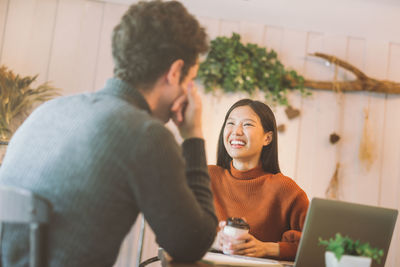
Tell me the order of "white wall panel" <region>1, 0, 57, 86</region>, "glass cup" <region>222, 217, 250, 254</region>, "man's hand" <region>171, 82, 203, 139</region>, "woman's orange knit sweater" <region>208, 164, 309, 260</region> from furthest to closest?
"white wall panel" <region>1, 0, 57, 86</region>
"woman's orange knit sweater" <region>208, 164, 309, 260</region>
"glass cup" <region>222, 217, 250, 254</region>
"man's hand" <region>171, 82, 203, 139</region>

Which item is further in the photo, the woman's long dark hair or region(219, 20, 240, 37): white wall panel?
region(219, 20, 240, 37): white wall panel

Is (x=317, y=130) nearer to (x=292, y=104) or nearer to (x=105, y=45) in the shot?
(x=292, y=104)

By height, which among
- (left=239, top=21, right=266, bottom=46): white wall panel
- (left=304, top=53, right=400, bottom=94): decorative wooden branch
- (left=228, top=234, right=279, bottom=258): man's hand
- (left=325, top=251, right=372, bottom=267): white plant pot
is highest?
(left=239, top=21, right=266, bottom=46): white wall panel

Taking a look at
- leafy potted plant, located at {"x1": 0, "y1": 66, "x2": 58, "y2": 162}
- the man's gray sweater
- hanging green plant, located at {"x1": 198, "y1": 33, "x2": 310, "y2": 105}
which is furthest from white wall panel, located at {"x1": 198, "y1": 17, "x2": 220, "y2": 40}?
the man's gray sweater

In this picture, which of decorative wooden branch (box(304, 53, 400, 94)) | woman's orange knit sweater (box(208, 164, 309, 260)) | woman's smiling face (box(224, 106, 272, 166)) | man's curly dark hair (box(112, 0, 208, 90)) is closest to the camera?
man's curly dark hair (box(112, 0, 208, 90))

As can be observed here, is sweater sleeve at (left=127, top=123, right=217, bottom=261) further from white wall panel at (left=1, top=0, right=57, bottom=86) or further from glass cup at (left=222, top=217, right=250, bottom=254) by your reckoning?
white wall panel at (left=1, top=0, right=57, bottom=86)

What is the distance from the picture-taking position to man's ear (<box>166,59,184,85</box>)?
3.59ft

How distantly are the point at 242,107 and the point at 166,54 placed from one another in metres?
1.07

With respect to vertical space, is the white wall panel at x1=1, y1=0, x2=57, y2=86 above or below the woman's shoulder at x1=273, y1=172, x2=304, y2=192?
above

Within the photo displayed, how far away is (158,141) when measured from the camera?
93 centimetres

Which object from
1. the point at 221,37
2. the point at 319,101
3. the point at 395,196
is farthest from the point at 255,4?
the point at 395,196

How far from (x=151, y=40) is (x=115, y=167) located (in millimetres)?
337

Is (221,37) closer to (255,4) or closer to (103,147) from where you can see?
(255,4)

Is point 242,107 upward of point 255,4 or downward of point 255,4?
downward
